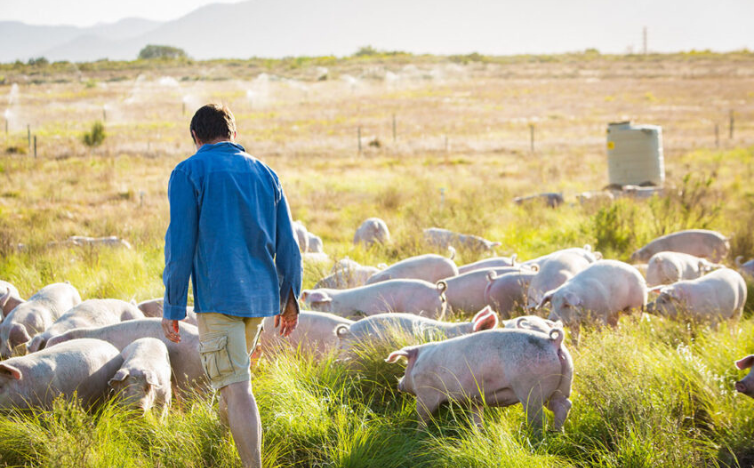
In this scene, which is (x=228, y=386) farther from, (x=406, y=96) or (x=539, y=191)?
(x=406, y=96)

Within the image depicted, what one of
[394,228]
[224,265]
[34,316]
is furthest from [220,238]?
[394,228]

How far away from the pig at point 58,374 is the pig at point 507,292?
12.2 ft

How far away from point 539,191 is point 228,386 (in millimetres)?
13420

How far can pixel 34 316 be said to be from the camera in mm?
6414

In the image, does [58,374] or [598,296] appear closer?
[58,374]

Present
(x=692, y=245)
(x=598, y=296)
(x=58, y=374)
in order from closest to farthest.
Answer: (x=58, y=374) < (x=598, y=296) < (x=692, y=245)

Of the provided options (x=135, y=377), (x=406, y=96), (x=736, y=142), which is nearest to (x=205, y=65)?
(x=406, y=96)

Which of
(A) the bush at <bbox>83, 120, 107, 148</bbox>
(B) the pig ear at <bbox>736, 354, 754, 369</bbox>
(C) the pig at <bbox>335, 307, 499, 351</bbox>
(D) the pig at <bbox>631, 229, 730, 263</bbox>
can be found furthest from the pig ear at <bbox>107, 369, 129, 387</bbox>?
(A) the bush at <bbox>83, 120, 107, 148</bbox>

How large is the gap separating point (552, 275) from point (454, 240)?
3216 millimetres

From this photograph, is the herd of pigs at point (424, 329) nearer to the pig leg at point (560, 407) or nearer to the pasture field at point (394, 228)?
the pig leg at point (560, 407)

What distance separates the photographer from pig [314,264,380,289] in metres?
7.76

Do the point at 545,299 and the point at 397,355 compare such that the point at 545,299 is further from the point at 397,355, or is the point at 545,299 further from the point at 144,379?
the point at 144,379

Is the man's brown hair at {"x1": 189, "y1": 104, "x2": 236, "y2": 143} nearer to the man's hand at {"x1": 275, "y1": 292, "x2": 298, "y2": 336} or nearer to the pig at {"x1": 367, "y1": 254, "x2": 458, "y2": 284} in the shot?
the man's hand at {"x1": 275, "y1": 292, "x2": 298, "y2": 336}

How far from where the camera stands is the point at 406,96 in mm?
48344
